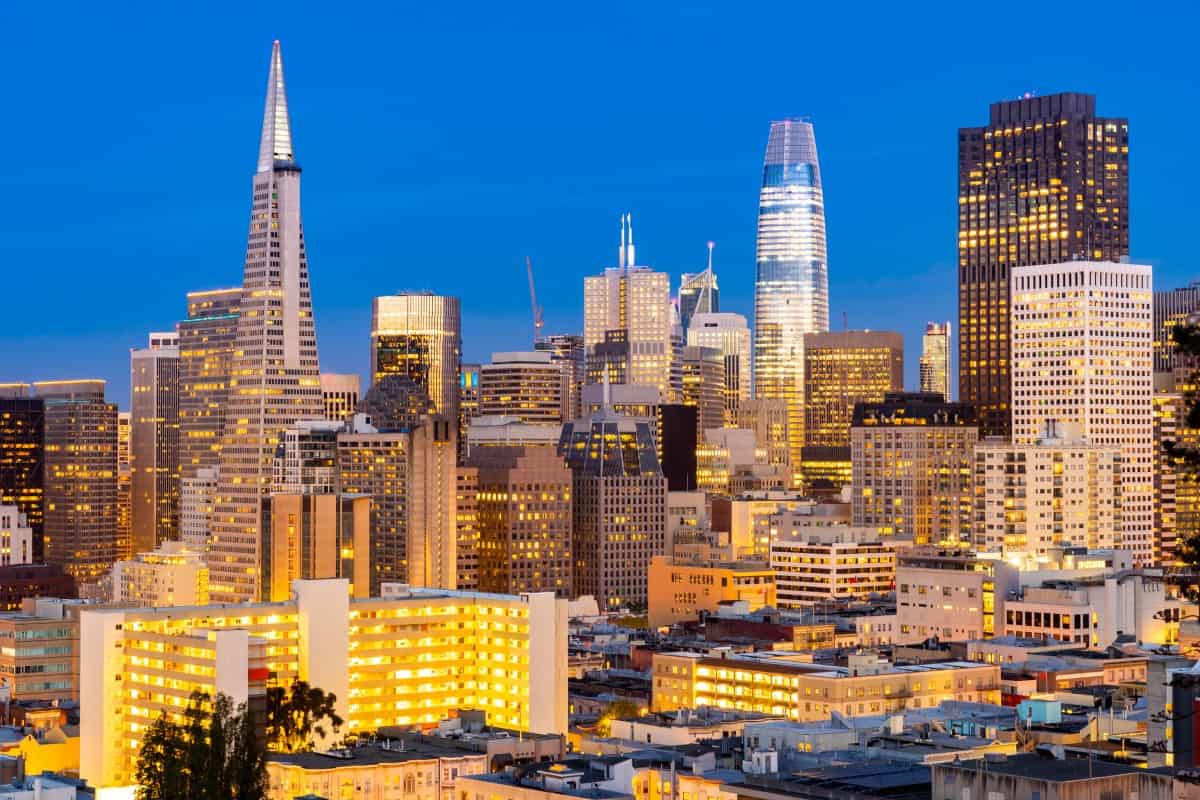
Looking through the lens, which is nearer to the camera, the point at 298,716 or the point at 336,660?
the point at 298,716

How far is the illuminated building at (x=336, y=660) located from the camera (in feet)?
557

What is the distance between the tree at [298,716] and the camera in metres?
166

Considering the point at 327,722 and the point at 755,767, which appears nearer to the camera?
the point at 755,767

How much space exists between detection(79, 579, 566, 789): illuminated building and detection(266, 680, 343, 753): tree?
89.7 inches

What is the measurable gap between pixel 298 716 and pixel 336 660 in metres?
13.7

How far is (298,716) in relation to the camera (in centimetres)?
17212

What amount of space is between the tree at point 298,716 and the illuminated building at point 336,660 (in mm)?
2279

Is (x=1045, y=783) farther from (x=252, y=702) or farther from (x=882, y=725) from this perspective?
(x=252, y=702)

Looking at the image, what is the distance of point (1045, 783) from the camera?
79688 mm

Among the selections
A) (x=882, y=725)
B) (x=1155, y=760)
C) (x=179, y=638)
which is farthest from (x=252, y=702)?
(x=1155, y=760)

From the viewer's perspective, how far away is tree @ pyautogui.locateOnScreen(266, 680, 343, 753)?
166 metres

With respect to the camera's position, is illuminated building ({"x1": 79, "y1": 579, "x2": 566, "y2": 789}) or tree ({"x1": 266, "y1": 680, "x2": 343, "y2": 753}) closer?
tree ({"x1": 266, "y1": 680, "x2": 343, "y2": 753})

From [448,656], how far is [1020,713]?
181 ft

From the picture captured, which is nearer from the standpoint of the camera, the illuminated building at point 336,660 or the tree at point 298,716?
the tree at point 298,716
